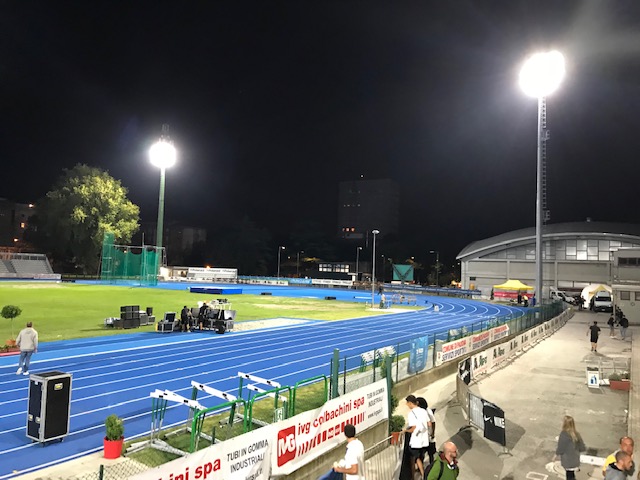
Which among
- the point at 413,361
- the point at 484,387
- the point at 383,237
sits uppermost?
the point at 383,237

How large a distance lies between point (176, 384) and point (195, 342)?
7.90m

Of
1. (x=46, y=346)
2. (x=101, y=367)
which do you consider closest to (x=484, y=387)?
(x=101, y=367)

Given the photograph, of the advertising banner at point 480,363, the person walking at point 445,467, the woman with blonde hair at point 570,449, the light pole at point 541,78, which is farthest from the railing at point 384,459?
the light pole at point 541,78

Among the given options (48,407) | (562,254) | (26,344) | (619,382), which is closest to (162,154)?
(26,344)

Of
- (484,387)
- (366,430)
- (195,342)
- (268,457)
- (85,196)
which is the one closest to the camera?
(268,457)

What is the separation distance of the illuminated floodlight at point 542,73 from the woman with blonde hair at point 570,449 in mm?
31692

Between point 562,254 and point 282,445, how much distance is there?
70542 millimetres

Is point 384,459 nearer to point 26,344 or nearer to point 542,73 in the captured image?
point 26,344

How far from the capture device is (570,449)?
799cm

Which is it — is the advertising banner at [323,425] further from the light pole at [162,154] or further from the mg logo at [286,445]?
the light pole at [162,154]

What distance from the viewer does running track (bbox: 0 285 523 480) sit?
9086 millimetres

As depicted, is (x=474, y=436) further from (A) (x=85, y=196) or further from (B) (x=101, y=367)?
(A) (x=85, y=196)

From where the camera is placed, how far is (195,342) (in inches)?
840

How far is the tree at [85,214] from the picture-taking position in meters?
74.8
